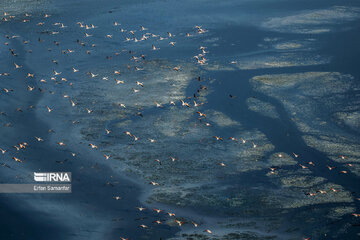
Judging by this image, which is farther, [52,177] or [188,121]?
[188,121]

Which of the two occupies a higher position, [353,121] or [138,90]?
[138,90]

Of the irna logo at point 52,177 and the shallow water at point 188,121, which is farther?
the irna logo at point 52,177

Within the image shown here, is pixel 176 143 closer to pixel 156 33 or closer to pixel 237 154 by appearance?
pixel 237 154

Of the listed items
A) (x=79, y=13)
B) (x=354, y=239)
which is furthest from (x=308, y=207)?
(x=79, y=13)

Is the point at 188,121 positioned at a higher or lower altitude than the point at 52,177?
higher

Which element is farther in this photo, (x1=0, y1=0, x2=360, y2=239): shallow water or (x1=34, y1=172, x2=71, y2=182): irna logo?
(x1=34, y1=172, x2=71, y2=182): irna logo
